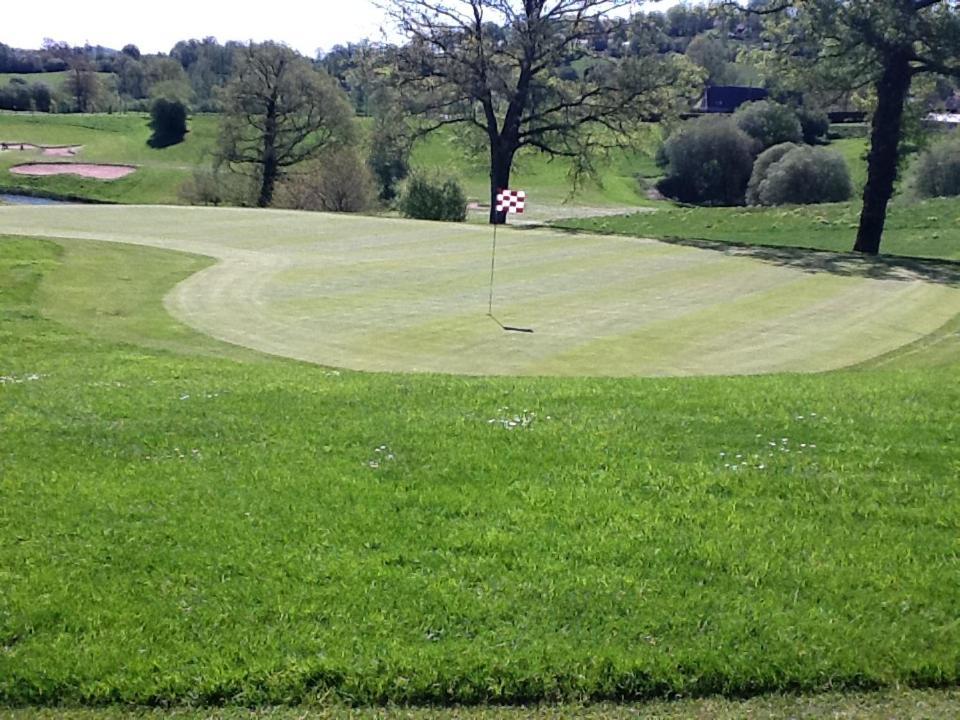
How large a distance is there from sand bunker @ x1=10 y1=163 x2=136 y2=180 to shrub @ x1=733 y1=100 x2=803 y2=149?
2256 inches

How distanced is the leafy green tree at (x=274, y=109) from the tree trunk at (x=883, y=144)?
143ft

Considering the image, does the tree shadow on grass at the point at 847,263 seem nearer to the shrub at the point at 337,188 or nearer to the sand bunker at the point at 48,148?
the shrub at the point at 337,188

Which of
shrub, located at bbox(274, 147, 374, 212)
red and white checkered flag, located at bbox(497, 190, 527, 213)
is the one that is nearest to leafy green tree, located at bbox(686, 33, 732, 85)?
shrub, located at bbox(274, 147, 374, 212)

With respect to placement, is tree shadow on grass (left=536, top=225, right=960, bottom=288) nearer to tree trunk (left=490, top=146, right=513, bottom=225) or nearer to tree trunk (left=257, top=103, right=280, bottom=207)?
tree trunk (left=490, top=146, right=513, bottom=225)

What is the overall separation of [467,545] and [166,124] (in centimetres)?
11196

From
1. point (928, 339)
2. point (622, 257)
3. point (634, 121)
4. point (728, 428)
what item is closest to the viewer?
point (728, 428)

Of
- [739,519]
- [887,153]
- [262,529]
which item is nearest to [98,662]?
[262,529]

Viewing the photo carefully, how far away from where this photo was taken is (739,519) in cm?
729

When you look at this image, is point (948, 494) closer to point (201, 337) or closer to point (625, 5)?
point (201, 337)

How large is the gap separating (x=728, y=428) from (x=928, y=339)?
11.9 m

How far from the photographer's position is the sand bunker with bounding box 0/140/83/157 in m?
99.8

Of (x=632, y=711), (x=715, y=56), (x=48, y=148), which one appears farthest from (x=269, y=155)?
(x=715, y=56)

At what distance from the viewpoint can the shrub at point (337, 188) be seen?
65.2m

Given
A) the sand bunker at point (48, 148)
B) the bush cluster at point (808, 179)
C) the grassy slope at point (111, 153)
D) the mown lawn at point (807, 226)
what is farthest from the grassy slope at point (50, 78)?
the mown lawn at point (807, 226)
